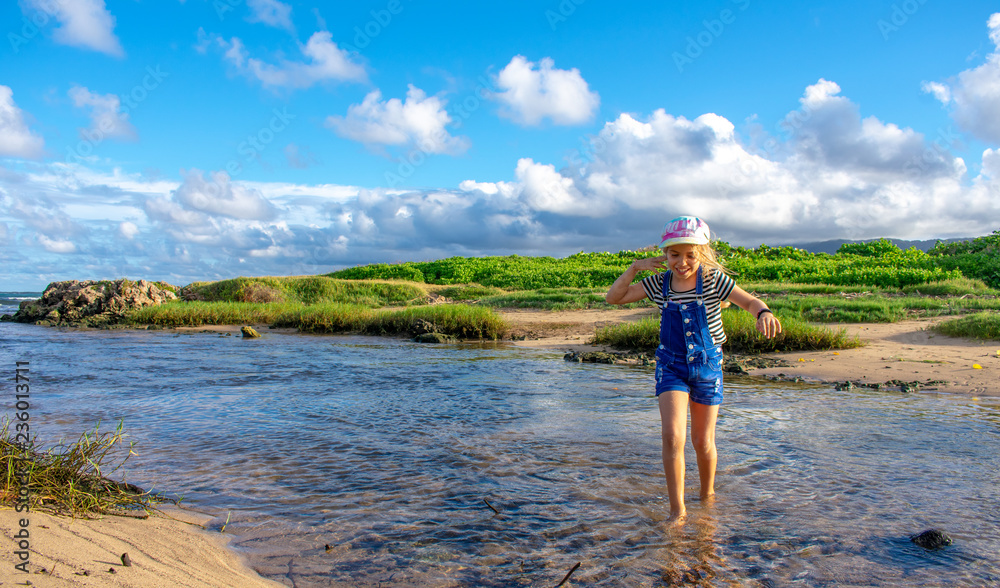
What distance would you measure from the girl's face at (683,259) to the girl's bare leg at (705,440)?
2.66 ft

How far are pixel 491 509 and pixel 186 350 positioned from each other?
457 inches

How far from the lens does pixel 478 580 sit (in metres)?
2.81

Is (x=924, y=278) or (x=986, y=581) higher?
(x=924, y=278)

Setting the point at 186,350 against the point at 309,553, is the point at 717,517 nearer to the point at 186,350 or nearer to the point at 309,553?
the point at 309,553

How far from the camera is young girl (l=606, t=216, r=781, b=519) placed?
10.9ft

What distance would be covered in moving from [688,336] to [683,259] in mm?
457

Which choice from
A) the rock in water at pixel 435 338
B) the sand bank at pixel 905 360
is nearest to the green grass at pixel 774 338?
the sand bank at pixel 905 360

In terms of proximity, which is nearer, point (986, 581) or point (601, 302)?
point (986, 581)

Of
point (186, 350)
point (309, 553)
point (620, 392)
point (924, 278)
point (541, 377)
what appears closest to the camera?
point (309, 553)

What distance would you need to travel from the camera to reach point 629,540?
3211 mm

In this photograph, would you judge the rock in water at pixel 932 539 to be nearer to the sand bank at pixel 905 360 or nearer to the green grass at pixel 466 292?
the sand bank at pixel 905 360

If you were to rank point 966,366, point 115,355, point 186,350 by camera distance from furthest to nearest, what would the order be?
point 186,350 < point 115,355 < point 966,366

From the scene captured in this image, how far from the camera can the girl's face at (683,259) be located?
3354 millimetres

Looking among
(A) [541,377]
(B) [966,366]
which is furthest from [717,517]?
(B) [966,366]
